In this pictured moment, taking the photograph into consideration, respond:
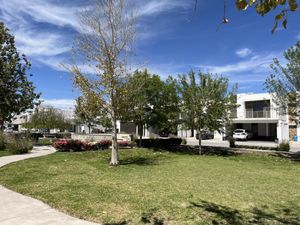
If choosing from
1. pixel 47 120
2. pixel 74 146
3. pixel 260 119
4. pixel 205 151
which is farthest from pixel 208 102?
pixel 47 120

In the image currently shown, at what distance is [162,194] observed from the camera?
820 centimetres

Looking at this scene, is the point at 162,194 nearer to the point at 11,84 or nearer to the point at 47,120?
the point at 11,84

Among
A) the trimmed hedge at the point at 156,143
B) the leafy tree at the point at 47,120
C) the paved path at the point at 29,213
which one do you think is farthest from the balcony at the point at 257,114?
the paved path at the point at 29,213

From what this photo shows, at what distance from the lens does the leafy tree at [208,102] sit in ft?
73.2

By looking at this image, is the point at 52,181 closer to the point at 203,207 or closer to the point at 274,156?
the point at 203,207

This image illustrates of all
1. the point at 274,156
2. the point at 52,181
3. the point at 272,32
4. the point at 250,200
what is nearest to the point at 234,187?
the point at 250,200

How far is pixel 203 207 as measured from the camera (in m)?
6.97

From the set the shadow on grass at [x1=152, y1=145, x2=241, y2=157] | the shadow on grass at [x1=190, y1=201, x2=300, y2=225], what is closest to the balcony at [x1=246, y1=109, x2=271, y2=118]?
the shadow on grass at [x1=152, y1=145, x2=241, y2=157]

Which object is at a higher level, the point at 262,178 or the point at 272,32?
the point at 272,32

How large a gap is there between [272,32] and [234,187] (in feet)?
24.1

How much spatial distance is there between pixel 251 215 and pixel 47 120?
181 ft

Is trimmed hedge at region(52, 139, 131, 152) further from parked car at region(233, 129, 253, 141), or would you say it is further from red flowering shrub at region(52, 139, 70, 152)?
parked car at region(233, 129, 253, 141)

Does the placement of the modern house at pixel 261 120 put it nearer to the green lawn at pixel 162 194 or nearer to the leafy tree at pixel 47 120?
the leafy tree at pixel 47 120

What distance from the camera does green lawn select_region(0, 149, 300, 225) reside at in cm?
636
